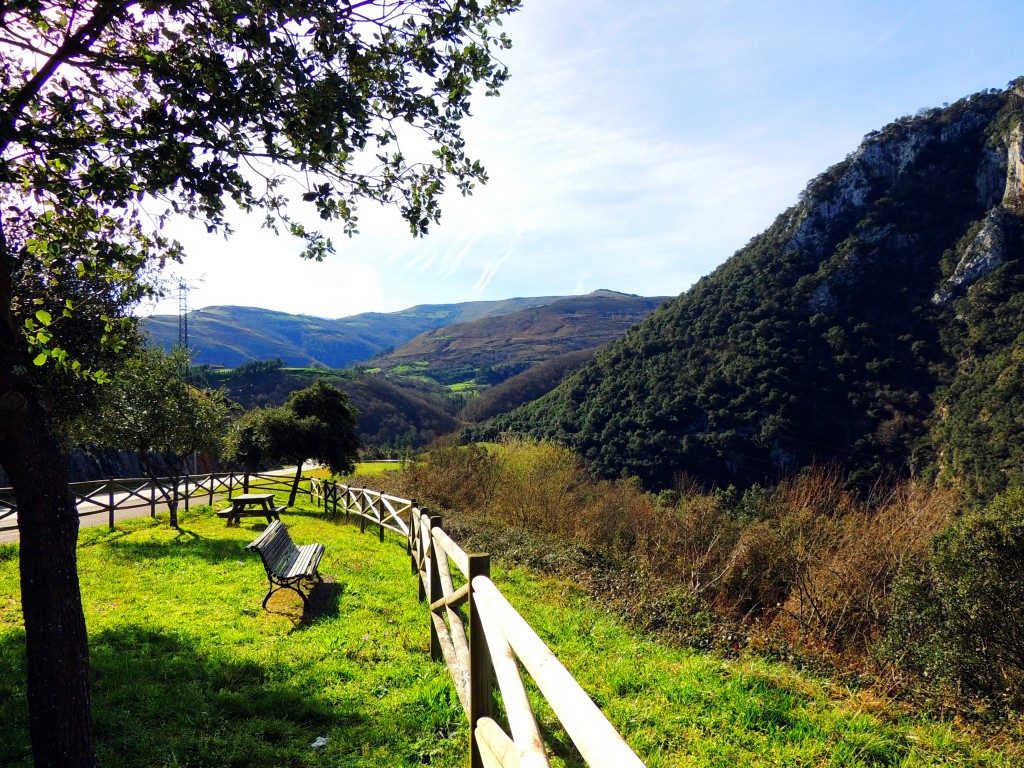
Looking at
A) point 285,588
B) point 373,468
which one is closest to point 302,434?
point 285,588

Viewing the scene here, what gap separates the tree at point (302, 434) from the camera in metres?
19.9

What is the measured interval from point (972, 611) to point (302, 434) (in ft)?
65.0

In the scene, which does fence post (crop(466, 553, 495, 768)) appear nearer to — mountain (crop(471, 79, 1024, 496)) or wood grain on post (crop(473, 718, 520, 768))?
wood grain on post (crop(473, 718, 520, 768))

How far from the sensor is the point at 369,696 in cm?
426

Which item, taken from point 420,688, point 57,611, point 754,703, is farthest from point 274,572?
point 754,703

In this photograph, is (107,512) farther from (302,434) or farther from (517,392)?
(517,392)

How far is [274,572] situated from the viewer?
601 cm

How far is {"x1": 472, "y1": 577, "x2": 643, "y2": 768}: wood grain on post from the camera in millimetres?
1437

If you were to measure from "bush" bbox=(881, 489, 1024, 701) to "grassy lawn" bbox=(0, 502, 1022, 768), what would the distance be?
184 inches

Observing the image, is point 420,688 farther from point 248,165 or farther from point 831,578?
point 831,578

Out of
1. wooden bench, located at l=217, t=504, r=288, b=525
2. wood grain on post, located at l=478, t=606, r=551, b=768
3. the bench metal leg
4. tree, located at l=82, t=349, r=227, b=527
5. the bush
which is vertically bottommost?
the bush

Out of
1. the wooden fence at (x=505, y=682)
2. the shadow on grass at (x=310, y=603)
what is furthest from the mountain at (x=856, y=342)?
the wooden fence at (x=505, y=682)

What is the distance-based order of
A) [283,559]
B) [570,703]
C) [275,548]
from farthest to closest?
[283,559], [275,548], [570,703]

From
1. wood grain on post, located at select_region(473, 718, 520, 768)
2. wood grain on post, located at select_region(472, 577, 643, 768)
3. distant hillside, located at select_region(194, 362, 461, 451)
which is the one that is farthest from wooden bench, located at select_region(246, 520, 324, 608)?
distant hillside, located at select_region(194, 362, 461, 451)
